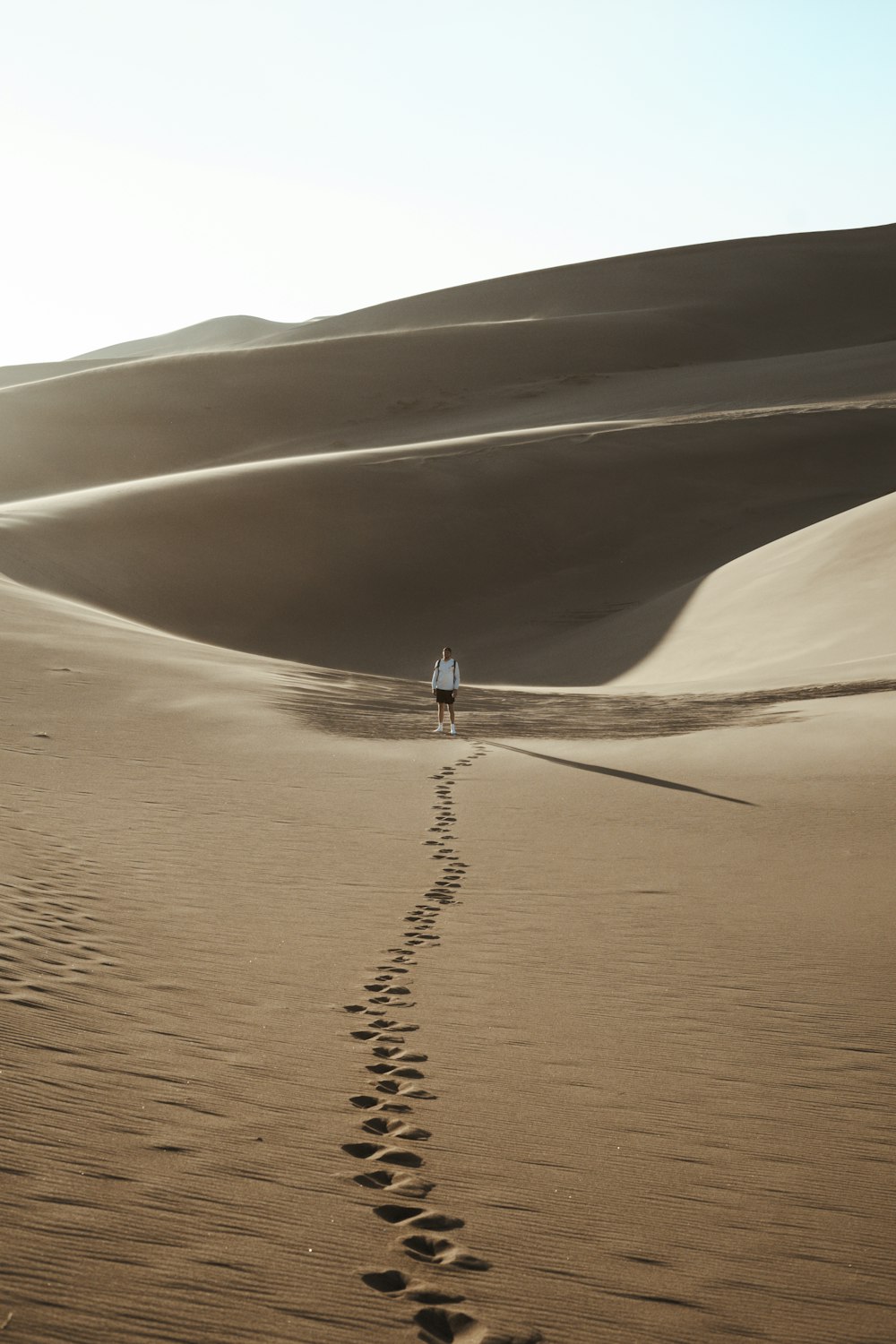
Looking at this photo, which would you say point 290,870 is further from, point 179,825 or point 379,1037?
point 379,1037

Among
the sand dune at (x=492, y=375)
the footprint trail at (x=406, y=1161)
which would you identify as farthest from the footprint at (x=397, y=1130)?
the sand dune at (x=492, y=375)

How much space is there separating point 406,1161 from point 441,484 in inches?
1131

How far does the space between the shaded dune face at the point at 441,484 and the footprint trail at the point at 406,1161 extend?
1496 cm

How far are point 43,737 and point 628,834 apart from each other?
550 centimetres

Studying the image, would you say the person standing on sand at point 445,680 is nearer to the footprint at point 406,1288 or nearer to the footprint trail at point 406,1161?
the footprint trail at point 406,1161

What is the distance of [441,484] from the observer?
31.7 m

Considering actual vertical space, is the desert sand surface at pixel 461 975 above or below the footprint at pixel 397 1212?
above

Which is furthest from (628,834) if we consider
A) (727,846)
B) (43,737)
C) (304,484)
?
(304,484)

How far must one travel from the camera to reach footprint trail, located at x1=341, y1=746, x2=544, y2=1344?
9.71ft

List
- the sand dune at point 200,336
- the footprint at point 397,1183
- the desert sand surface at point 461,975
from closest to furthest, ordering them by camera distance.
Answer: the desert sand surface at point 461,975 < the footprint at point 397,1183 < the sand dune at point 200,336

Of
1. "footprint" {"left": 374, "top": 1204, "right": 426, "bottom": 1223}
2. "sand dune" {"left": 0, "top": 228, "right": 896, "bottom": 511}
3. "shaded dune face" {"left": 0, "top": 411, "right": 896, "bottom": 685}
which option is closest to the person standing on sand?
"shaded dune face" {"left": 0, "top": 411, "right": 896, "bottom": 685}

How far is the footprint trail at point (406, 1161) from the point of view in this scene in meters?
2.96

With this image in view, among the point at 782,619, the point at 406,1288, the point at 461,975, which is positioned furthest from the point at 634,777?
the point at 782,619

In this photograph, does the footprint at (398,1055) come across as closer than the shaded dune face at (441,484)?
Yes
